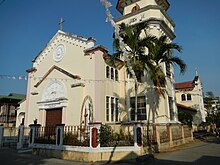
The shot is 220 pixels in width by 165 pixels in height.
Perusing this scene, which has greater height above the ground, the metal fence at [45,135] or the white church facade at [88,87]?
the white church facade at [88,87]

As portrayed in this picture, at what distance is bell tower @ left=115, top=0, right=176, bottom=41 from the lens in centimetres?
1711

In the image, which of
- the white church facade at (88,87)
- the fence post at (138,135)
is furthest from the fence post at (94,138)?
the white church facade at (88,87)

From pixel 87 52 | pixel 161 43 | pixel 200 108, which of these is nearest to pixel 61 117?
pixel 87 52

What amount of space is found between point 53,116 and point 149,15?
12.2m

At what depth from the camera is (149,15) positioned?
17.7m

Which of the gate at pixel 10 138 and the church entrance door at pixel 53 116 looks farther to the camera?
the church entrance door at pixel 53 116

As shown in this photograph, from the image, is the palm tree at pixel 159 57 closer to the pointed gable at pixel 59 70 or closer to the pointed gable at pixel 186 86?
the pointed gable at pixel 59 70

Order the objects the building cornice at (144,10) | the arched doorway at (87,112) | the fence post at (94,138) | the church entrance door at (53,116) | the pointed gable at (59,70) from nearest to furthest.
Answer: the fence post at (94,138), the arched doorway at (87,112), the pointed gable at (59,70), the church entrance door at (53,116), the building cornice at (144,10)

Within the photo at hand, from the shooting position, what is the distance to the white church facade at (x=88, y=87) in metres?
14.4

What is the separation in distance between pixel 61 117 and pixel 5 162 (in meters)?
6.26

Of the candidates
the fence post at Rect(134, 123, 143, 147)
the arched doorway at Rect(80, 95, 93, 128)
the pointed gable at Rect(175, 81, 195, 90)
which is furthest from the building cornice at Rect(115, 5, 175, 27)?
the pointed gable at Rect(175, 81, 195, 90)

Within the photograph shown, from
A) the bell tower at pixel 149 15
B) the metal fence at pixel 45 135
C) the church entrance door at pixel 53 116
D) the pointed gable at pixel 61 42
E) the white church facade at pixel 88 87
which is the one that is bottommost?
the metal fence at pixel 45 135

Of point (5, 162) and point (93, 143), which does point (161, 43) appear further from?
point (5, 162)

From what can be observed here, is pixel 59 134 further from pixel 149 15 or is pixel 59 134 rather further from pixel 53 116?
pixel 149 15
